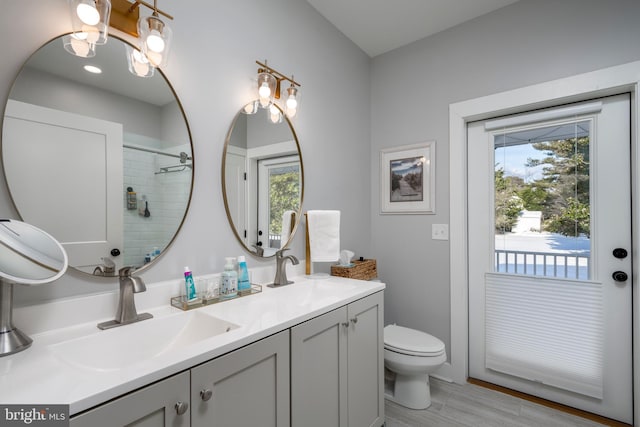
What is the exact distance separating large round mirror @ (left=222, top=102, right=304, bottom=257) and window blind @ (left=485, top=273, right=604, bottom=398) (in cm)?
163

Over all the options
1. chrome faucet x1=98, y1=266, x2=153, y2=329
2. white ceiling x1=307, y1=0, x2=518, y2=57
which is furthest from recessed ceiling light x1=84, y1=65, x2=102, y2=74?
white ceiling x1=307, y1=0, x2=518, y2=57

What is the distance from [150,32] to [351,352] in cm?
160

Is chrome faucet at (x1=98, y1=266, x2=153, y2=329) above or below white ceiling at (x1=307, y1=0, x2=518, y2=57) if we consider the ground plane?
below

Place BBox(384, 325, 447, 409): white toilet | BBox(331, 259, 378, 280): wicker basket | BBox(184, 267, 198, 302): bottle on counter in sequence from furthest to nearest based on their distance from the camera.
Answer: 1. BBox(331, 259, 378, 280): wicker basket
2. BBox(384, 325, 447, 409): white toilet
3. BBox(184, 267, 198, 302): bottle on counter

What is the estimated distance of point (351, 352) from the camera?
146 centimetres

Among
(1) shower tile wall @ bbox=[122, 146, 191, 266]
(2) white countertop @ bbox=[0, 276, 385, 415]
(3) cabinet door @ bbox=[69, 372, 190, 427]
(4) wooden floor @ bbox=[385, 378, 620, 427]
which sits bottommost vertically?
(4) wooden floor @ bbox=[385, 378, 620, 427]

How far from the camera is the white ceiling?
6.91 ft

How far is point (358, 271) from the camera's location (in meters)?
2.14

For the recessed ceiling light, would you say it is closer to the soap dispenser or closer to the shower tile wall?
the shower tile wall

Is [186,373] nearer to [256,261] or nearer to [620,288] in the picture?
[256,261]

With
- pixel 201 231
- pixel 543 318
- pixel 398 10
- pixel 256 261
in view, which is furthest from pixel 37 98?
pixel 543 318

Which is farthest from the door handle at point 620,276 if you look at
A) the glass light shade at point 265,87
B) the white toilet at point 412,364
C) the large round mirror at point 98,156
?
the large round mirror at point 98,156

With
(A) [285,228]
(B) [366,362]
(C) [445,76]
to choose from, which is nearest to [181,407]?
(B) [366,362]

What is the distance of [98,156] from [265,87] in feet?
2.94
